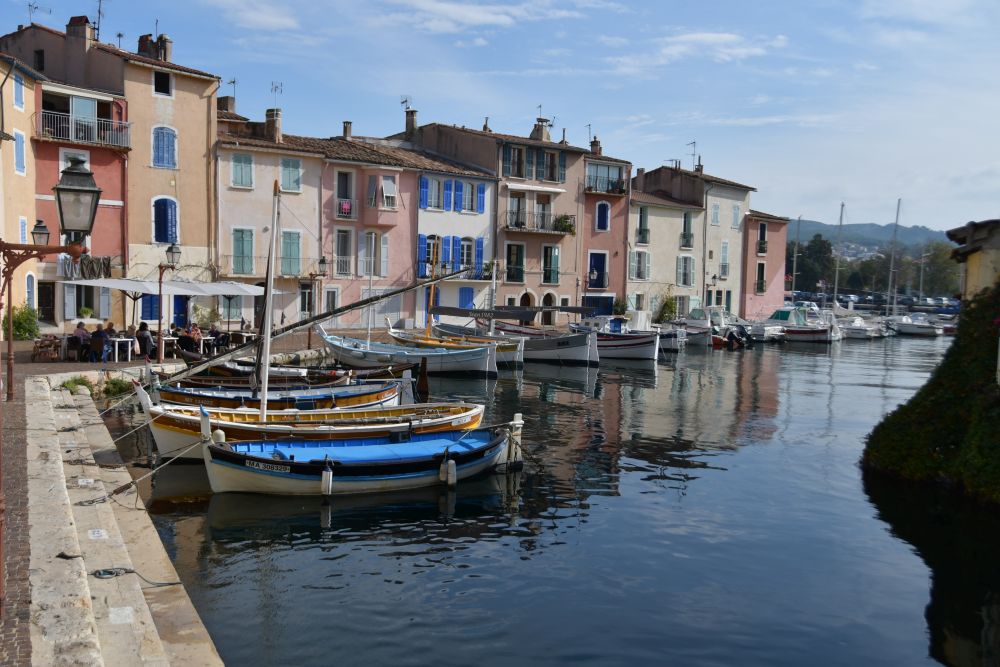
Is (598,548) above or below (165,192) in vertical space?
below

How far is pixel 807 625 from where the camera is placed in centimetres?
1183

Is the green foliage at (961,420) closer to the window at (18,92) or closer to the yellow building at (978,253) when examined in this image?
the yellow building at (978,253)

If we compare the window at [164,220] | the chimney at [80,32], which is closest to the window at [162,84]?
the chimney at [80,32]

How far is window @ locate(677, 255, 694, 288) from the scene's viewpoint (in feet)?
210

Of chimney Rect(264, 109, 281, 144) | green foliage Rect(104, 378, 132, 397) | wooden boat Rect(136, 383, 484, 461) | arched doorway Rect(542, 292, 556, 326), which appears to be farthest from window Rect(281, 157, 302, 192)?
wooden boat Rect(136, 383, 484, 461)

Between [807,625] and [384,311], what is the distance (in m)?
36.9

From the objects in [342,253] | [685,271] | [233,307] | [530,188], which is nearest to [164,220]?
[233,307]

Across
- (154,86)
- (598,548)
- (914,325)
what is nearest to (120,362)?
(154,86)

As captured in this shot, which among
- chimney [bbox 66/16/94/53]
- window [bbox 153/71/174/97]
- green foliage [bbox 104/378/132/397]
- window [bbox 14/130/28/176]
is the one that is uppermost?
chimney [bbox 66/16/94/53]

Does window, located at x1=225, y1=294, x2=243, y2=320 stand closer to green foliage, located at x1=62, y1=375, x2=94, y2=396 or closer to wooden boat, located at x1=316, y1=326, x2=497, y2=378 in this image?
wooden boat, located at x1=316, y1=326, x2=497, y2=378

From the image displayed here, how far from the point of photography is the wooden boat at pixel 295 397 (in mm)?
21406

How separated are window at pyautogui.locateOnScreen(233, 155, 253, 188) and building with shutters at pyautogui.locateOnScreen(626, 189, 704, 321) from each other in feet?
88.9

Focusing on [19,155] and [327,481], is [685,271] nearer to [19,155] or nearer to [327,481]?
[19,155]

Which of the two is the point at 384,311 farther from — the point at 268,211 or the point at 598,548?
the point at 598,548
